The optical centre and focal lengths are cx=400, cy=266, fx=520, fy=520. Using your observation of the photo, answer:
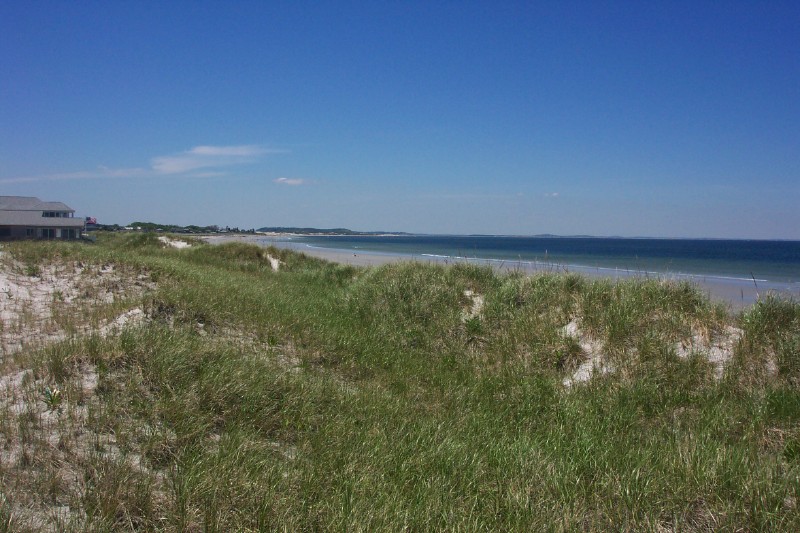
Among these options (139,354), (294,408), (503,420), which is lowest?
(503,420)

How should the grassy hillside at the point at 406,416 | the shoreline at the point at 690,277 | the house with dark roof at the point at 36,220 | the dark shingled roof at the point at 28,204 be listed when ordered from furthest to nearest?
the dark shingled roof at the point at 28,204 → the house with dark roof at the point at 36,220 → the shoreline at the point at 690,277 → the grassy hillside at the point at 406,416

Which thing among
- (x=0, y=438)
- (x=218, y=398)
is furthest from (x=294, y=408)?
(x=0, y=438)

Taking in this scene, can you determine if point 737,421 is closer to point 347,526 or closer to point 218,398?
point 347,526

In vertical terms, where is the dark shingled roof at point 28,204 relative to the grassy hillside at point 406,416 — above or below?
above

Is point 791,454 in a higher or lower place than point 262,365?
lower

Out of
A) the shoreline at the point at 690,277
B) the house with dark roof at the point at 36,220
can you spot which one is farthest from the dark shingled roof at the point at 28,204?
the shoreline at the point at 690,277

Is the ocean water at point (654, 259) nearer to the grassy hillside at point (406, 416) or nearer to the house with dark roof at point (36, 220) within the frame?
the grassy hillside at point (406, 416)

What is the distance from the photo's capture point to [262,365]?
6379mm

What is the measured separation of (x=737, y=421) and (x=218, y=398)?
583cm

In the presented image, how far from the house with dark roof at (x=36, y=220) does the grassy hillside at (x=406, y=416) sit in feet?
141

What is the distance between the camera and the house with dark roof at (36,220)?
148 feet

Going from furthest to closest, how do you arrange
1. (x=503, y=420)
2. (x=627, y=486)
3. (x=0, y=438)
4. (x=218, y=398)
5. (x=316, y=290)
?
(x=316, y=290)
(x=503, y=420)
(x=218, y=398)
(x=627, y=486)
(x=0, y=438)

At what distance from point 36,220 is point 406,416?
53020 millimetres

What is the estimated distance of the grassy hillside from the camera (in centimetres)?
374
